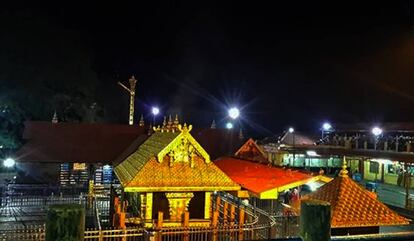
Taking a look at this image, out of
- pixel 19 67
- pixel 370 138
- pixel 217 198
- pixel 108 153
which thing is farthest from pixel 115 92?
pixel 217 198

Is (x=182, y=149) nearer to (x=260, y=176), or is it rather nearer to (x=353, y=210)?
(x=260, y=176)

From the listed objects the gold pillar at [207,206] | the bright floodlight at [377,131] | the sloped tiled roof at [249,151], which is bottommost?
the gold pillar at [207,206]

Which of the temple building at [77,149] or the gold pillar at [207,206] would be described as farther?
the temple building at [77,149]

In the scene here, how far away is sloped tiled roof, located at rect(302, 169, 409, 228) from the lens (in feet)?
30.0

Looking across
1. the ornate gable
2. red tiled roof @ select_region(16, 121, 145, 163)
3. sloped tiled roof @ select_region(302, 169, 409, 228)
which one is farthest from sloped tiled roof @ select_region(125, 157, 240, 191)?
red tiled roof @ select_region(16, 121, 145, 163)

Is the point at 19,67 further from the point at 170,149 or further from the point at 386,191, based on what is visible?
the point at 386,191

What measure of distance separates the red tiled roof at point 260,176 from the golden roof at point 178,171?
2503 mm

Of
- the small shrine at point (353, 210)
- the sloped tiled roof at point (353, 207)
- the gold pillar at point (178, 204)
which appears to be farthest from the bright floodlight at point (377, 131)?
the sloped tiled roof at point (353, 207)

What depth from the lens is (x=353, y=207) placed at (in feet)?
30.8

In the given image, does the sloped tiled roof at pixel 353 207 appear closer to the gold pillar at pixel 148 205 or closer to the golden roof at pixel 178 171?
the golden roof at pixel 178 171

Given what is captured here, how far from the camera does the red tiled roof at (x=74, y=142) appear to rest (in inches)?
1086

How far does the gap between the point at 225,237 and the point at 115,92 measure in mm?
45187

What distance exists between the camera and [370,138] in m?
40.5

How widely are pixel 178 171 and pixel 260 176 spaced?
4.94 m
